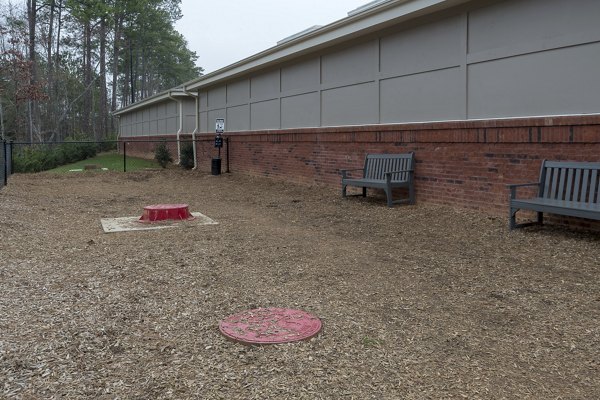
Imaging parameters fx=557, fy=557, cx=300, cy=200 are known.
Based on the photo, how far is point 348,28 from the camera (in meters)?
10.7

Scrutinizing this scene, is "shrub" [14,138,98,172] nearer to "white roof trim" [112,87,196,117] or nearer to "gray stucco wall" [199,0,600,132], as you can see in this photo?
"white roof trim" [112,87,196,117]

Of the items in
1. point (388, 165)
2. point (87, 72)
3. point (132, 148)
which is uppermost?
point (87, 72)

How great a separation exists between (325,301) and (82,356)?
5.91ft

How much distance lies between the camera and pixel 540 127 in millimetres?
7117

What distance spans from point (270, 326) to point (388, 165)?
6.59m

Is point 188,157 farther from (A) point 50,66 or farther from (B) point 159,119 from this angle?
(A) point 50,66

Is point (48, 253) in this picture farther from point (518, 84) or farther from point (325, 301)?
point (518, 84)

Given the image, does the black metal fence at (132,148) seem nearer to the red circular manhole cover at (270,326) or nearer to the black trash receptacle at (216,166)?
the black trash receptacle at (216,166)

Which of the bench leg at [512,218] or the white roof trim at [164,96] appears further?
the white roof trim at [164,96]

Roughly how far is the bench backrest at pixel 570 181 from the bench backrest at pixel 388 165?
8.83 ft

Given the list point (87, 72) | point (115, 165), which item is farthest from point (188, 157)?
point (87, 72)

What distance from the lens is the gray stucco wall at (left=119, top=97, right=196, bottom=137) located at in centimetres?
2416

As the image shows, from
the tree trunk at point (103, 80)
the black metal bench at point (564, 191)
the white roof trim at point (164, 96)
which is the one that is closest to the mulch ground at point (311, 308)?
the black metal bench at point (564, 191)

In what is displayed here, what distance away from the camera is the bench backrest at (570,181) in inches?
250
